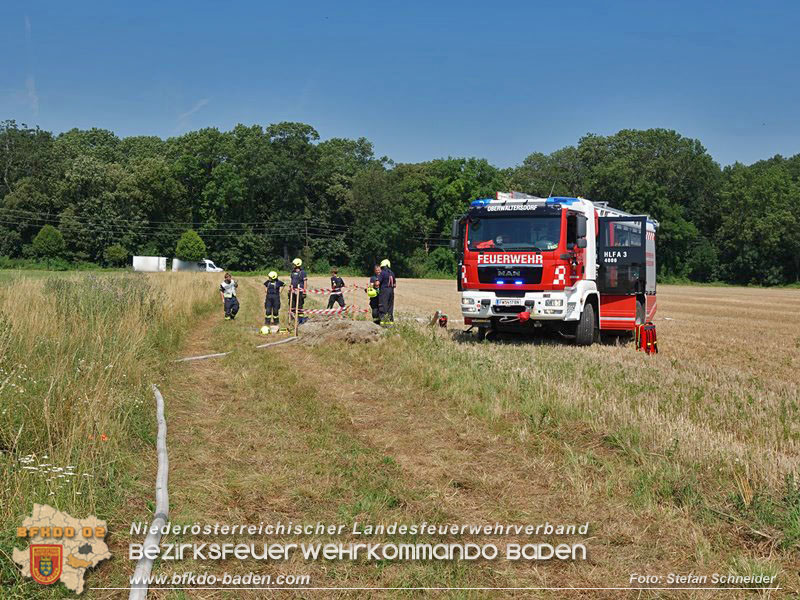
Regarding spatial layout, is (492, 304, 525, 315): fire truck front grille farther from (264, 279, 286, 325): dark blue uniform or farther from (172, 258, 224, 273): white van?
(172, 258, 224, 273): white van

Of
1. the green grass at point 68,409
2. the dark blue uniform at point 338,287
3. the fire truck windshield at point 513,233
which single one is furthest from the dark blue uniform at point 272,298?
the green grass at point 68,409

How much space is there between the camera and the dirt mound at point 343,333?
14.4 metres

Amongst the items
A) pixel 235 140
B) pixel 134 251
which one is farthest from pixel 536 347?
pixel 235 140

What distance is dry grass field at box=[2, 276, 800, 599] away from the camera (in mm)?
4336

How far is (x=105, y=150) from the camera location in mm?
98938

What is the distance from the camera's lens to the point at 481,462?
639cm

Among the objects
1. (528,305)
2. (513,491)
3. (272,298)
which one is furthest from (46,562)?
(272,298)

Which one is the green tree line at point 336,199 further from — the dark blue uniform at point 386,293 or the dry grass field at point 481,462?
the dry grass field at point 481,462

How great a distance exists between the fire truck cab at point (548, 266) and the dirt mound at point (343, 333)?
204 centimetres

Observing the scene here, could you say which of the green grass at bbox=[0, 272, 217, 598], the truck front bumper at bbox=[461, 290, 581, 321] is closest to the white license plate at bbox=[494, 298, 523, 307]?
the truck front bumper at bbox=[461, 290, 581, 321]

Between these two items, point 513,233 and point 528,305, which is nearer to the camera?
point 528,305

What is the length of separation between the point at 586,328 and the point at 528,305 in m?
1.50

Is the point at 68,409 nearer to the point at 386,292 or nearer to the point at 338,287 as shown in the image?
the point at 386,292

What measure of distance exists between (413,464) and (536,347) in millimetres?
8085
